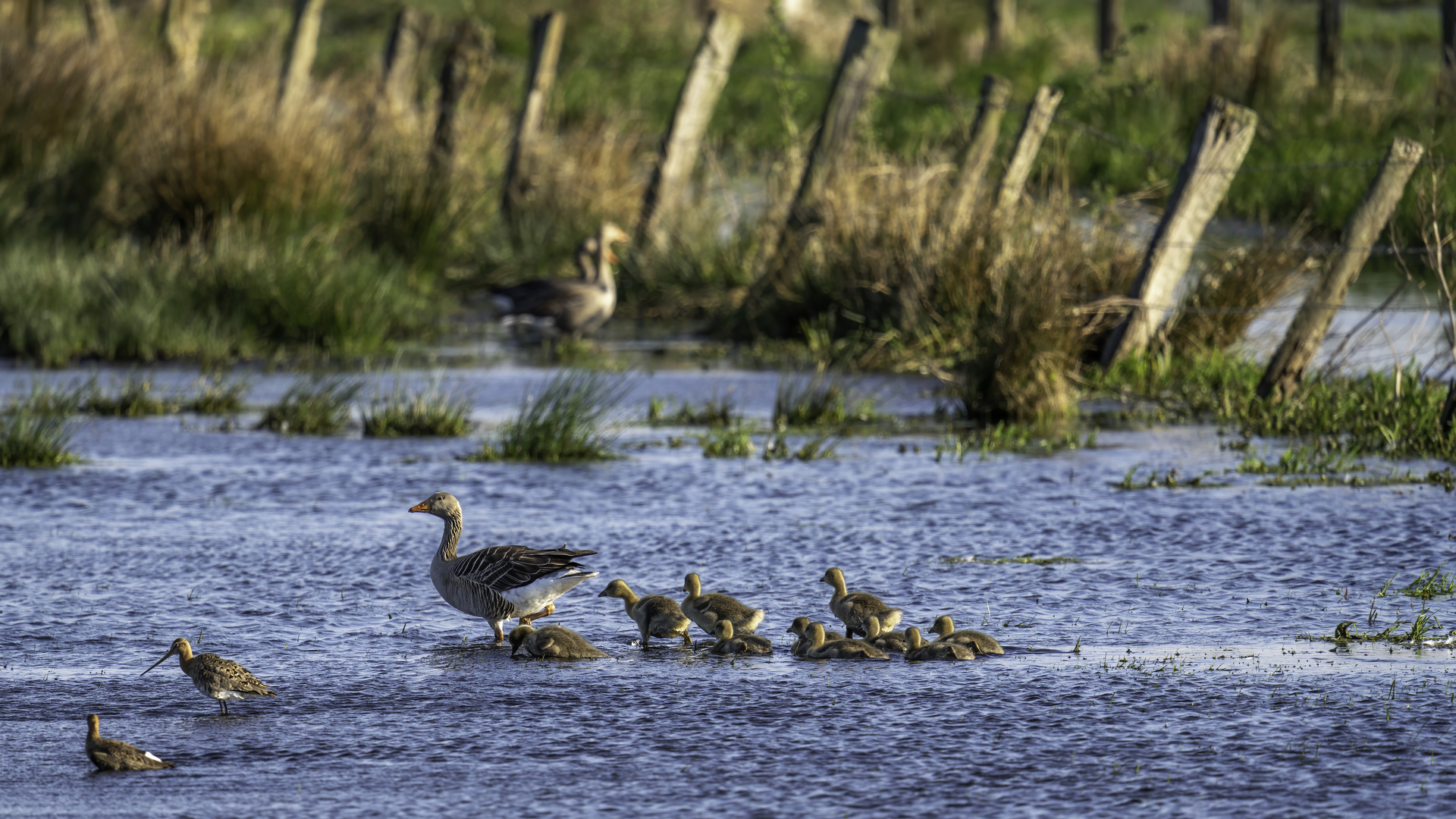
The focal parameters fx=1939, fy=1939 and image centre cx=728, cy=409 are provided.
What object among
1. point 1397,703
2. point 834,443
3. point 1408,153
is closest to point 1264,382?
point 1408,153

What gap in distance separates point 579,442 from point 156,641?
4173 mm

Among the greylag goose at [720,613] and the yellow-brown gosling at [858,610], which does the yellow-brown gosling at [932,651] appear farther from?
the greylag goose at [720,613]

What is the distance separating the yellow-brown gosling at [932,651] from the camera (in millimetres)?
6219

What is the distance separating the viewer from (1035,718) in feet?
18.4

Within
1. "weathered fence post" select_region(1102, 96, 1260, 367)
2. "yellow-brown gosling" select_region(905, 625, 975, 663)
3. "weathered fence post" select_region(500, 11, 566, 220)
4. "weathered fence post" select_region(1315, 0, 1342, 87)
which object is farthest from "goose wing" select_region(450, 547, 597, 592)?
"weathered fence post" select_region(1315, 0, 1342, 87)

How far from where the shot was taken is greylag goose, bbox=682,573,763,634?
21.4 feet

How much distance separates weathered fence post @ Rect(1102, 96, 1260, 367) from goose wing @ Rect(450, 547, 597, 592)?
20.1ft

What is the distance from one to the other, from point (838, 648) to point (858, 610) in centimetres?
31

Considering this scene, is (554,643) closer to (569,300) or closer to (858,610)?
(858,610)

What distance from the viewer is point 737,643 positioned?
6.39 metres

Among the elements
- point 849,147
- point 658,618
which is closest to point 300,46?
point 849,147

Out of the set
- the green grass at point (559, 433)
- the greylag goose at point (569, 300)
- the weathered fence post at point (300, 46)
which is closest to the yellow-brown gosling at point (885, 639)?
the green grass at point (559, 433)

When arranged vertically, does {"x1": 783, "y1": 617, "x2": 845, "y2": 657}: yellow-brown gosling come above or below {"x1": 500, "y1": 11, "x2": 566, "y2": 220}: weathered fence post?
below

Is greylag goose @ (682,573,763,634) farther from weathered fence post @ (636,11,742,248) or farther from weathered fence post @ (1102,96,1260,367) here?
weathered fence post @ (636,11,742,248)
